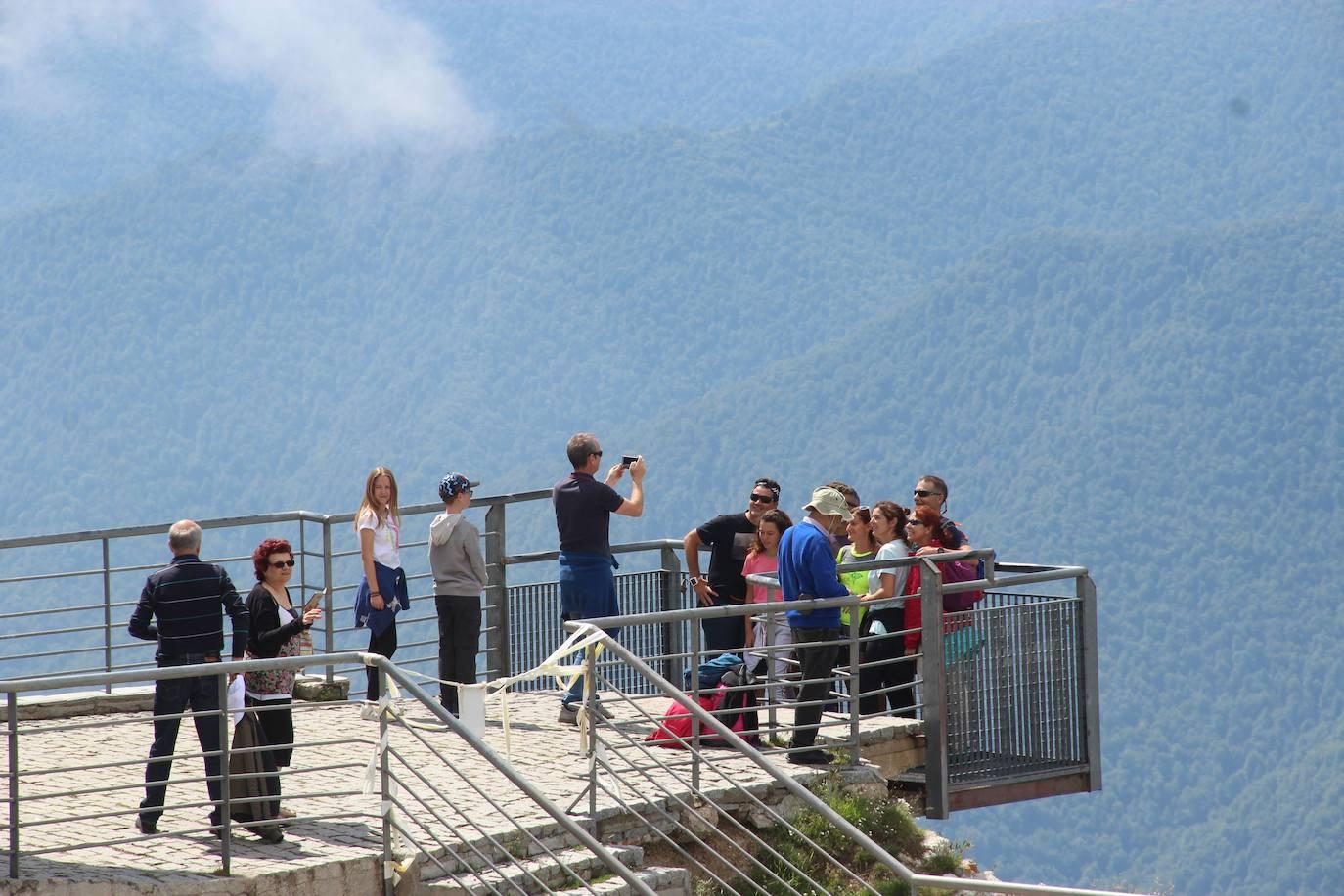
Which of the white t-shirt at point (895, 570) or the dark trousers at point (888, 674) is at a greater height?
the white t-shirt at point (895, 570)

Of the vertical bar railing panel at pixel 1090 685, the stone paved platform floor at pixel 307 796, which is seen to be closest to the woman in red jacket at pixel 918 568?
the stone paved platform floor at pixel 307 796

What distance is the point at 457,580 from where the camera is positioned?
38.9 ft

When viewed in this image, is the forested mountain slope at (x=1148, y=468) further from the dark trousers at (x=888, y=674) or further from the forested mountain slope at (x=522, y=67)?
the dark trousers at (x=888, y=674)

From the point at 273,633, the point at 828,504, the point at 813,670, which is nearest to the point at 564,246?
the point at 828,504

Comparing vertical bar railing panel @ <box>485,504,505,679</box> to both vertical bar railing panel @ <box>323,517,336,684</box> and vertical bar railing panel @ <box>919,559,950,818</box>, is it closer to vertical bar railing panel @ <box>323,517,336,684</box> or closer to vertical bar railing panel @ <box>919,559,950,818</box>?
vertical bar railing panel @ <box>323,517,336,684</box>

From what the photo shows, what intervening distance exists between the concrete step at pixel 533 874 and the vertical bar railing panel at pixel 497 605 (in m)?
4.86

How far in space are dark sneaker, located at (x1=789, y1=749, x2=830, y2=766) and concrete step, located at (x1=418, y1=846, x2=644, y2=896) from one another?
179cm

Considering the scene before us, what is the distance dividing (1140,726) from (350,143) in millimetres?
73823

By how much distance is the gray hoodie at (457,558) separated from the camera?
1175cm

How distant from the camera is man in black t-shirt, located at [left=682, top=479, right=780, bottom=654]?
1230 centimetres

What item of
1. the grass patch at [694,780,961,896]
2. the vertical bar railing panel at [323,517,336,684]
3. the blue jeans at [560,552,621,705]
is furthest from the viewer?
the vertical bar railing panel at [323,517,336,684]

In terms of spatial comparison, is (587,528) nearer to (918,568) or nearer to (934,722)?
(918,568)

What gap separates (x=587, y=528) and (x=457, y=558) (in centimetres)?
80

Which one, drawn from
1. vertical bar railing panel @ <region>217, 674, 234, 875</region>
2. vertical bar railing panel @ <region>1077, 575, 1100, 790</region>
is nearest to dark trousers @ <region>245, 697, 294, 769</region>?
vertical bar railing panel @ <region>217, 674, 234, 875</region>
